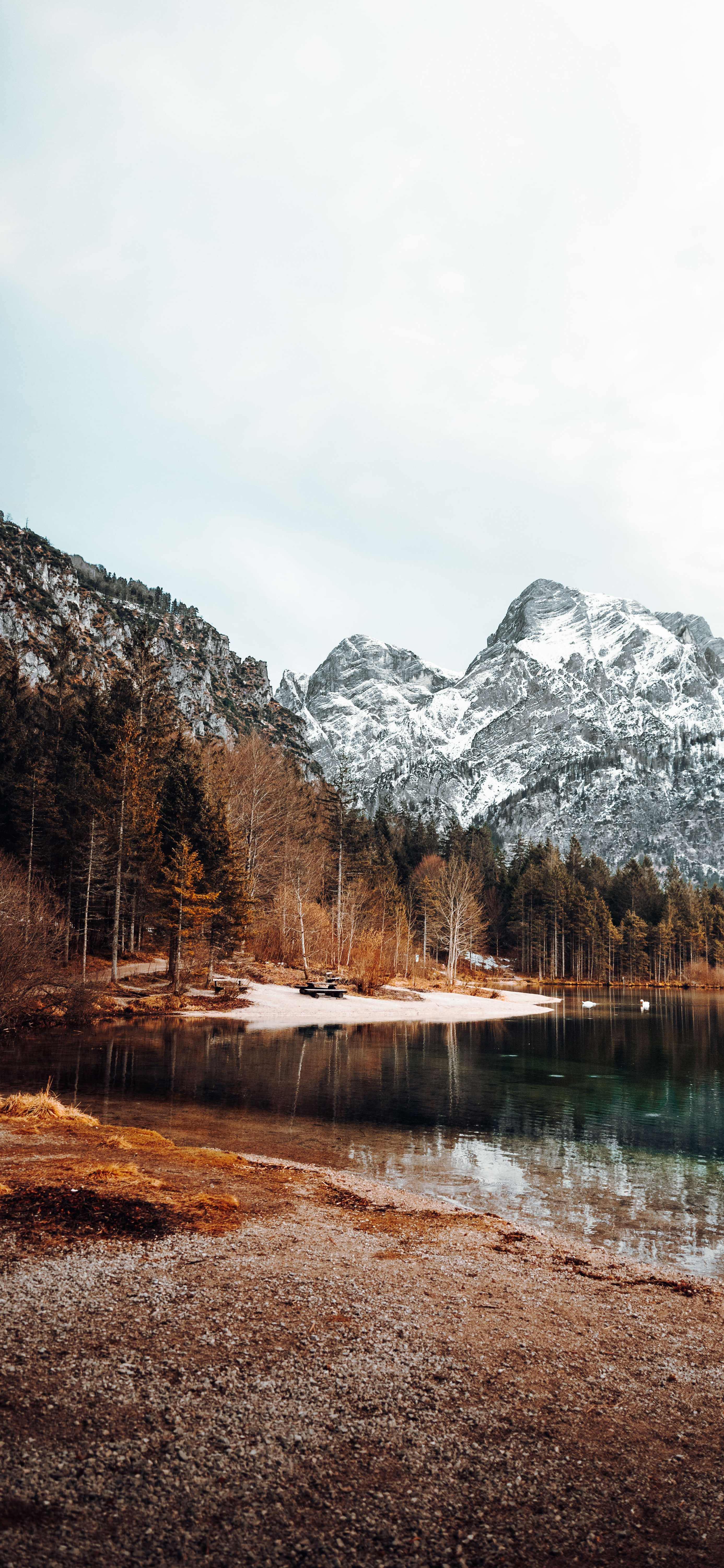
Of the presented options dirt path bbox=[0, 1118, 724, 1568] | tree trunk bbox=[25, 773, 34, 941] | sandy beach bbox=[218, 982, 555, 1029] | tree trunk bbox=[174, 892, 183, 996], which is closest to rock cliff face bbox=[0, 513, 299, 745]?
tree trunk bbox=[25, 773, 34, 941]

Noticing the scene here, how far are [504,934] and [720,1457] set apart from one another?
119458mm

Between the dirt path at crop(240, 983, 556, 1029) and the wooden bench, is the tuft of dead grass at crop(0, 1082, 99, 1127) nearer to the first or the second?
the dirt path at crop(240, 983, 556, 1029)

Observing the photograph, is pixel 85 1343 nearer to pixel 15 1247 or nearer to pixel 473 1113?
pixel 15 1247

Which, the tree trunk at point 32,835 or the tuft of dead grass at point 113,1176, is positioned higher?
the tree trunk at point 32,835

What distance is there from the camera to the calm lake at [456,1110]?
14.4 m

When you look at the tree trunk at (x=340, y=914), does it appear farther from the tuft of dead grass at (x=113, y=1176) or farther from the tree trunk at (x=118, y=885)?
the tuft of dead grass at (x=113, y=1176)

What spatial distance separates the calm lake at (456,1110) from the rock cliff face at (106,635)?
59.0m

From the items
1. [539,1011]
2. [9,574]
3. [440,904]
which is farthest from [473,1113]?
[9,574]

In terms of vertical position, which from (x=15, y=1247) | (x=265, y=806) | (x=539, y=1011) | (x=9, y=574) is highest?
(x=9, y=574)

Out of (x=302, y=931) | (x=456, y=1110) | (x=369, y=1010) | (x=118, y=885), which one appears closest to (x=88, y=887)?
(x=118, y=885)

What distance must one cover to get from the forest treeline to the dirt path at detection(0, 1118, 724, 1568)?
964 inches

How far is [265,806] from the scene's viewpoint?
66.0m

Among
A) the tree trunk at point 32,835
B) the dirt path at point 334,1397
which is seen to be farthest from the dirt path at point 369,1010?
the dirt path at point 334,1397

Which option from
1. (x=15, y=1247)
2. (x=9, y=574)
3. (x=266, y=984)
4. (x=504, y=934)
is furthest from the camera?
(x=9, y=574)
